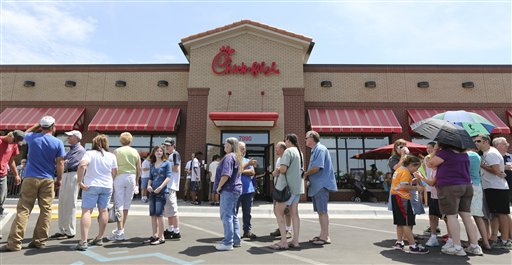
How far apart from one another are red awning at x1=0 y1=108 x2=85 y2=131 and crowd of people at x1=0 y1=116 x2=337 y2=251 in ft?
30.1

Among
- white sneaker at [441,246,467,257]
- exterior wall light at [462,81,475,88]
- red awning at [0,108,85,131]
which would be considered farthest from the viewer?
exterior wall light at [462,81,475,88]

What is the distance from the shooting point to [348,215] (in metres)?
9.93

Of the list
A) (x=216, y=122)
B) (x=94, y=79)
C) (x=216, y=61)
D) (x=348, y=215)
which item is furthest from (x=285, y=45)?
(x=94, y=79)

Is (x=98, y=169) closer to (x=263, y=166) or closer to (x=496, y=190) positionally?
(x=496, y=190)

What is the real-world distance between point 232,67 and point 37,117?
950cm

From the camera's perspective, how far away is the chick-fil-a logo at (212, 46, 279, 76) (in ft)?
47.8

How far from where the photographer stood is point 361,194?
13.8 metres

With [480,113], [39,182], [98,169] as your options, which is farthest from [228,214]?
[480,113]

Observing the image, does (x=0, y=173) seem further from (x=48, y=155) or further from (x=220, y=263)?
(x=220, y=263)

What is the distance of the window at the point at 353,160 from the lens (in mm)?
14531

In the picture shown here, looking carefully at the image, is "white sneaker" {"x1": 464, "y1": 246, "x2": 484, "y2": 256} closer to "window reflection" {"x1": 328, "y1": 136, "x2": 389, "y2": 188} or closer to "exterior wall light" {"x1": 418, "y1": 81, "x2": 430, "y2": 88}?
"window reflection" {"x1": 328, "y1": 136, "x2": 389, "y2": 188}

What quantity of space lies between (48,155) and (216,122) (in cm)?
868

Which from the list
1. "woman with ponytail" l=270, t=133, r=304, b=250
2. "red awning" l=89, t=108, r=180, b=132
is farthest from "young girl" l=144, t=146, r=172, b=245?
"red awning" l=89, t=108, r=180, b=132

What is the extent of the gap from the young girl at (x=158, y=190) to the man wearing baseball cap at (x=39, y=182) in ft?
4.89
